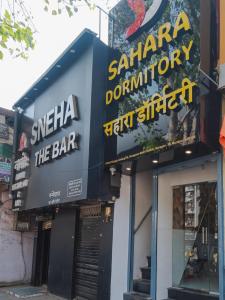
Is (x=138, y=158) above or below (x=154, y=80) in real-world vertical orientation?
below

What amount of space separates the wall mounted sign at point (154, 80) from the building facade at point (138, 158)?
26 millimetres

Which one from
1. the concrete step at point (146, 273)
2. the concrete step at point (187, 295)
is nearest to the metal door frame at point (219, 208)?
the concrete step at point (187, 295)

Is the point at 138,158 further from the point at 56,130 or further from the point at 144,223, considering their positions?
the point at 56,130

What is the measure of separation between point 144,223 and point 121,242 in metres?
0.77

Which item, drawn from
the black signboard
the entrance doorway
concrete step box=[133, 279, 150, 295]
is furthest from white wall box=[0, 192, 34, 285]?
the black signboard

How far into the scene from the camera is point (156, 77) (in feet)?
29.0

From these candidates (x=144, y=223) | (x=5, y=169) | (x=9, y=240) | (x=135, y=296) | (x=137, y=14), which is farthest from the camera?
(x=9, y=240)

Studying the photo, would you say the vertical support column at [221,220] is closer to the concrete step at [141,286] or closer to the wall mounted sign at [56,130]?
the concrete step at [141,286]

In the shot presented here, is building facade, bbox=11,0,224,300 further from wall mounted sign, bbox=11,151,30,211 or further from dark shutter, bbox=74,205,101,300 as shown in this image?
wall mounted sign, bbox=11,151,30,211

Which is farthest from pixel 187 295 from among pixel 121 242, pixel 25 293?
pixel 25 293

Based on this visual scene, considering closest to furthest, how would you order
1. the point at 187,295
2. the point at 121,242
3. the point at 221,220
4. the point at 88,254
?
the point at 221,220
the point at 187,295
the point at 121,242
the point at 88,254

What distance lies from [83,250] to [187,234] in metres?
3.97

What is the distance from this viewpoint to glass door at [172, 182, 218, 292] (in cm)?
846

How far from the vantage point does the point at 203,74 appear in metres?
7.56
